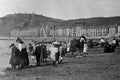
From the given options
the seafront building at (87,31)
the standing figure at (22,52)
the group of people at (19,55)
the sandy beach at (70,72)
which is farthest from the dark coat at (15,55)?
the seafront building at (87,31)

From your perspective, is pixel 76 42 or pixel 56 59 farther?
pixel 76 42

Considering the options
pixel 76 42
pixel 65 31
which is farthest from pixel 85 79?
pixel 65 31

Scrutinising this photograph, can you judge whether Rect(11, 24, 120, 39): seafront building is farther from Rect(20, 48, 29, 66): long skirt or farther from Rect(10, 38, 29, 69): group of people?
Rect(10, 38, 29, 69): group of people

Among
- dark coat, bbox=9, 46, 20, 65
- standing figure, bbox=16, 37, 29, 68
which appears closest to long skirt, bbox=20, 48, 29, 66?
standing figure, bbox=16, 37, 29, 68

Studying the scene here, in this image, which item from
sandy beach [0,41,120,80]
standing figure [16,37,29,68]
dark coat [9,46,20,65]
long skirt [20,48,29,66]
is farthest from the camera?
long skirt [20,48,29,66]

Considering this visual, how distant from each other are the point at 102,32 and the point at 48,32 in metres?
57.3

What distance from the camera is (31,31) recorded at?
196m

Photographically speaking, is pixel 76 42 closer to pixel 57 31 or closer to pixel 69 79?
pixel 69 79

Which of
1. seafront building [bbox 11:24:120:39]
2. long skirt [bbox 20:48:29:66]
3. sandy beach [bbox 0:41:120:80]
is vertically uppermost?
seafront building [bbox 11:24:120:39]

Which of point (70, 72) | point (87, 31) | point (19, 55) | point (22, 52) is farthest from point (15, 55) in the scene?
point (87, 31)

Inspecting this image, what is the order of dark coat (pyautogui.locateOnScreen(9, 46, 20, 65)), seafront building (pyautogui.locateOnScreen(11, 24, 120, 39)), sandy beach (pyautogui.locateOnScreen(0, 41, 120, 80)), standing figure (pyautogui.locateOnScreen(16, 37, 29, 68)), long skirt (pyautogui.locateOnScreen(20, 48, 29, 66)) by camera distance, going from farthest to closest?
seafront building (pyautogui.locateOnScreen(11, 24, 120, 39))
long skirt (pyautogui.locateOnScreen(20, 48, 29, 66))
standing figure (pyautogui.locateOnScreen(16, 37, 29, 68))
dark coat (pyautogui.locateOnScreen(9, 46, 20, 65))
sandy beach (pyautogui.locateOnScreen(0, 41, 120, 80))

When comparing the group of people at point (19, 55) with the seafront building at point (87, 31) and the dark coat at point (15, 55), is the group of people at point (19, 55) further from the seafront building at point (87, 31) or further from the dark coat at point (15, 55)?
the seafront building at point (87, 31)

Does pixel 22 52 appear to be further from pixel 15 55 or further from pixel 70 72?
pixel 70 72

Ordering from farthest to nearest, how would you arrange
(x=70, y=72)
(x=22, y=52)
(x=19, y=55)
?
1. (x=22, y=52)
2. (x=19, y=55)
3. (x=70, y=72)
